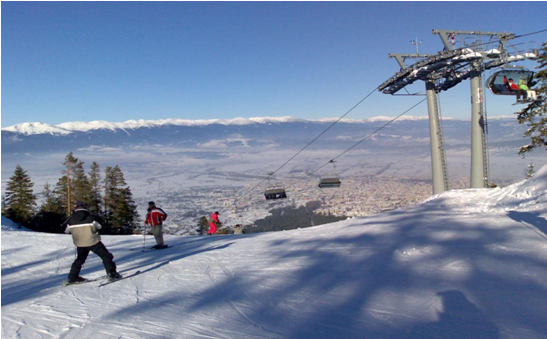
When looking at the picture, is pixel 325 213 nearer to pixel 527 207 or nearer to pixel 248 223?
pixel 248 223

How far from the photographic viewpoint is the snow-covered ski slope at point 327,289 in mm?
4484

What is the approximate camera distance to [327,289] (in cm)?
586

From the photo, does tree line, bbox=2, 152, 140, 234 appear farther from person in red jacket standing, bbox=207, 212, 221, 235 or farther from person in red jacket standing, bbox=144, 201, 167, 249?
person in red jacket standing, bbox=144, 201, 167, 249

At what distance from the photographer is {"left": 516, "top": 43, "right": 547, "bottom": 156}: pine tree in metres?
20.7

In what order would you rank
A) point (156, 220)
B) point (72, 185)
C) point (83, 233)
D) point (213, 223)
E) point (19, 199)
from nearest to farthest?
point (83, 233)
point (156, 220)
point (213, 223)
point (19, 199)
point (72, 185)

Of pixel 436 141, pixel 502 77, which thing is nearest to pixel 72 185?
pixel 436 141

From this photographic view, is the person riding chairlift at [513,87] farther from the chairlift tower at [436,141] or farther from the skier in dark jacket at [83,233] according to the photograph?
the skier in dark jacket at [83,233]

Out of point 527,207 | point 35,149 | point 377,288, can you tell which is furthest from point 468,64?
point 35,149

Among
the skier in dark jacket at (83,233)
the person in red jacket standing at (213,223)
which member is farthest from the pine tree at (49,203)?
the skier in dark jacket at (83,233)

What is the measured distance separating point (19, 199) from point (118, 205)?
9.06 metres

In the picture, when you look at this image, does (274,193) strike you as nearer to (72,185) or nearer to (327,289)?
(327,289)

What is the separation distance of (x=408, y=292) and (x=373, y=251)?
8.00 ft

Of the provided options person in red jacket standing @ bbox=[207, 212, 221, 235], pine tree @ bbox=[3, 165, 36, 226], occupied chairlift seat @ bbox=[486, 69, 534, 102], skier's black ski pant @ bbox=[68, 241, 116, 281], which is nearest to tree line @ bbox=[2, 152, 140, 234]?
pine tree @ bbox=[3, 165, 36, 226]

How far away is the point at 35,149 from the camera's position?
191 m
